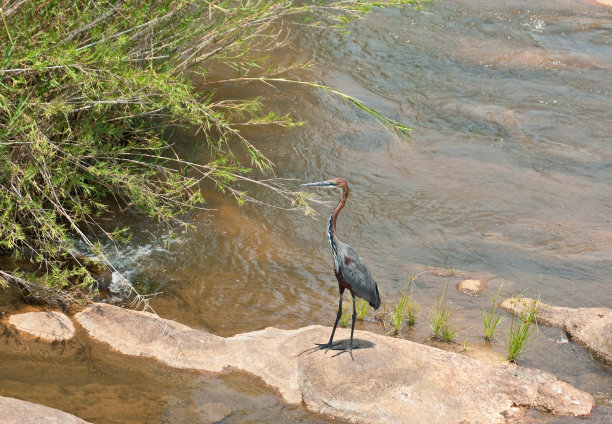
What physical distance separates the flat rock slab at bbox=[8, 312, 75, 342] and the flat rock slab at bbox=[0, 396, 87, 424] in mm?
1221

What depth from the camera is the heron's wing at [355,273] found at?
224 inches

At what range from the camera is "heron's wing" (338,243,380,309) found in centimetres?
569

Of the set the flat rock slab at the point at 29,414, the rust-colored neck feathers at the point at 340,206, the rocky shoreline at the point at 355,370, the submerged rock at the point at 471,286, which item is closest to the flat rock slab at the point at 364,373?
the rocky shoreline at the point at 355,370

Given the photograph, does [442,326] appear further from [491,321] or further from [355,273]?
[355,273]

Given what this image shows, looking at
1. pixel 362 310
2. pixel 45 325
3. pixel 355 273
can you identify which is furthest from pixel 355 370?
pixel 45 325

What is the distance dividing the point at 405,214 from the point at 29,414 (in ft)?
18.0

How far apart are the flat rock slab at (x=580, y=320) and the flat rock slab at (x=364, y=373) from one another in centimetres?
95

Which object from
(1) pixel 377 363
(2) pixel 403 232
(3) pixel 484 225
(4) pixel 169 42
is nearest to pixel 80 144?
(4) pixel 169 42

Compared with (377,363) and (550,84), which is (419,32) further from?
(377,363)

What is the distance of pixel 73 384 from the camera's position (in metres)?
5.21

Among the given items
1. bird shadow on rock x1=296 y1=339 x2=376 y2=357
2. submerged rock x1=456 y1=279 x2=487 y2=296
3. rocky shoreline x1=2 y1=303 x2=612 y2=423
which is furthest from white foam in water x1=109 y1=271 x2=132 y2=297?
submerged rock x1=456 y1=279 x2=487 y2=296

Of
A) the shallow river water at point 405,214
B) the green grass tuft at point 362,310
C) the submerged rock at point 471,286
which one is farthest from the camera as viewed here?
the submerged rock at point 471,286

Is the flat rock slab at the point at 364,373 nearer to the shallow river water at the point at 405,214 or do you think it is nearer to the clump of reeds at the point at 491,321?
the shallow river water at the point at 405,214

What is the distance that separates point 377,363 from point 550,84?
8.34m
